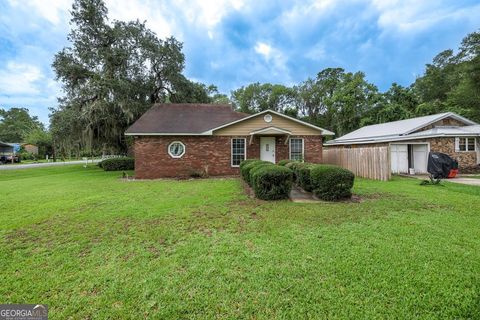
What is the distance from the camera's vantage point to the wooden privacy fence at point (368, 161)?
430 inches

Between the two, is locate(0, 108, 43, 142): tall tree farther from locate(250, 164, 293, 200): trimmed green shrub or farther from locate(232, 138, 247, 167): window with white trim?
locate(250, 164, 293, 200): trimmed green shrub

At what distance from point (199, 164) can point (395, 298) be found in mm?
11866

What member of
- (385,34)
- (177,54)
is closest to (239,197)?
(177,54)

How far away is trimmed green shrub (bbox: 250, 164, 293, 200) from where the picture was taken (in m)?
6.76

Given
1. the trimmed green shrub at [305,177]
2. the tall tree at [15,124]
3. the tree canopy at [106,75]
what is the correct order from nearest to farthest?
the trimmed green shrub at [305,177]
the tree canopy at [106,75]
the tall tree at [15,124]

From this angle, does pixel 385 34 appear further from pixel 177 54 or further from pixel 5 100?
pixel 5 100

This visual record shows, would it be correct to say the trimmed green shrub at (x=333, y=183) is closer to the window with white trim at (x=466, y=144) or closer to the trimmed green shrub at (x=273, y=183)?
the trimmed green shrub at (x=273, y=183)

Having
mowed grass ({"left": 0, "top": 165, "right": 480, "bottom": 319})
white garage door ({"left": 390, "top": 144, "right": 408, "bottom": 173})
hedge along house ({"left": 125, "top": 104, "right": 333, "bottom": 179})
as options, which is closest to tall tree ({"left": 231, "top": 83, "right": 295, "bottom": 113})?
white garage door ({"left": 390, "top": 144, "right": 408, "bottom": 173})

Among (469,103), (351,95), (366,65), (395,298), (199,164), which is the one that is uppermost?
(366,65)

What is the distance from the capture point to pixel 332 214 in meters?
5.35

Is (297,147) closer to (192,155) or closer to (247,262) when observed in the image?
(192,155)

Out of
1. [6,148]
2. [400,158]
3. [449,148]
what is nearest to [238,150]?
[400,158]

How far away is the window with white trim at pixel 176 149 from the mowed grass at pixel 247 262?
7.67m

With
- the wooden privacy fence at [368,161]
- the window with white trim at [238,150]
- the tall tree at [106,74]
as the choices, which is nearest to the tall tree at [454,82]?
the wooden privacy fence at [368,161]
